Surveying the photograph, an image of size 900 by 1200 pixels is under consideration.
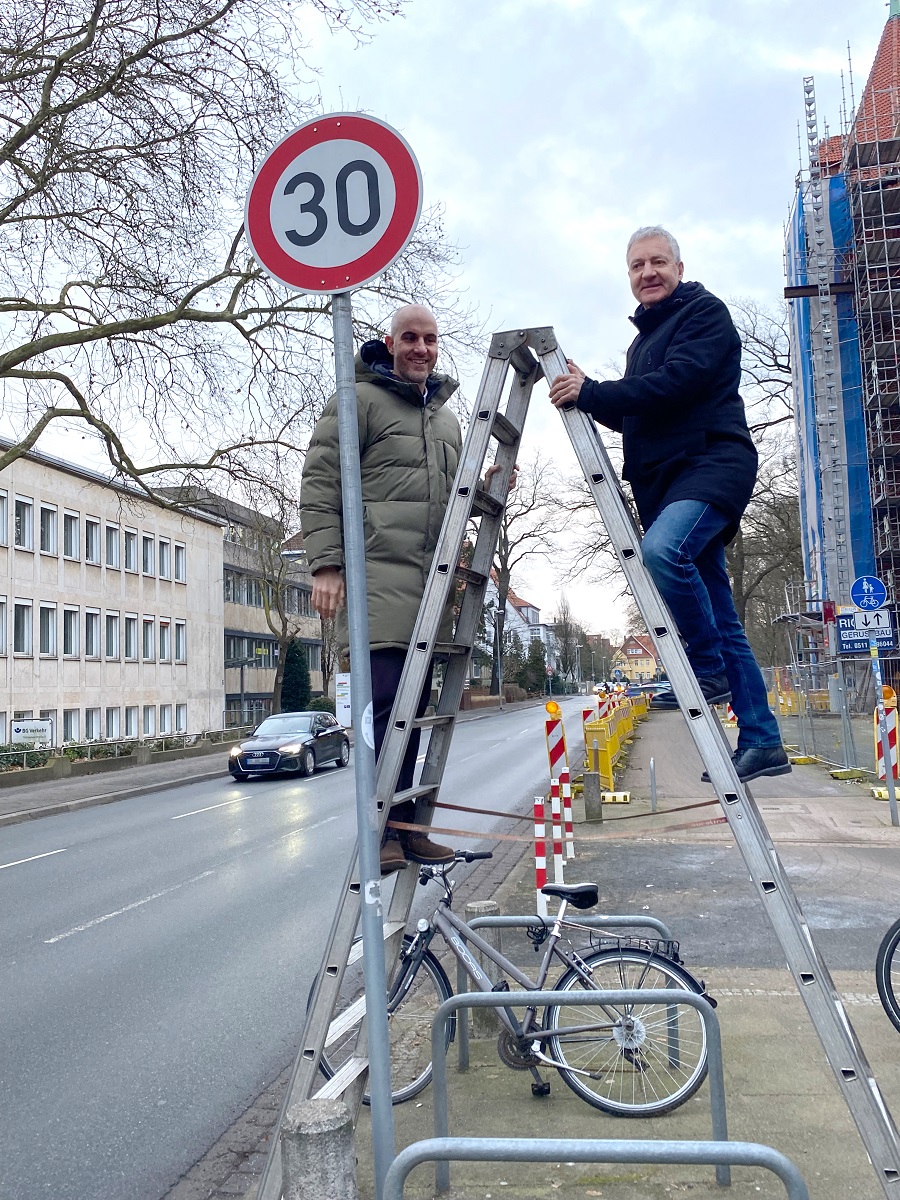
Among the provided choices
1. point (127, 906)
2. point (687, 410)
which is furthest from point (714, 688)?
point (127, 906)

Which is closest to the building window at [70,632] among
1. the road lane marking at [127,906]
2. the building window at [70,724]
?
the building window at [70,724]

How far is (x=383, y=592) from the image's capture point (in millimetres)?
3736

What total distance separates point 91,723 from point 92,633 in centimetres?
333

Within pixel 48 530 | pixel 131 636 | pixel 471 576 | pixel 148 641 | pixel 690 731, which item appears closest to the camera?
pixel 690 731

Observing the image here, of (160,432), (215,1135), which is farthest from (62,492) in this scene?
(215,1135)

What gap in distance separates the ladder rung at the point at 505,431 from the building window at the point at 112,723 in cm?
4100

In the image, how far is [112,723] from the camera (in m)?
43.1

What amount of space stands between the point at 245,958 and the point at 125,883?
→ 415 cm

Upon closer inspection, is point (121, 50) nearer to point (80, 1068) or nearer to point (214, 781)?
point (80, 1068)

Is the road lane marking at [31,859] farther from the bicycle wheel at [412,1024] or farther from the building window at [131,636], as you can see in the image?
the building window at [131,636]

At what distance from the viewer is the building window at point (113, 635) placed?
143 feet

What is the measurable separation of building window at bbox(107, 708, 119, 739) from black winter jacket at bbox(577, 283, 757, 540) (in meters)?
41.7

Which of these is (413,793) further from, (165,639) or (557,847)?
(165,639)

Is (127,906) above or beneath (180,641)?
beneath
